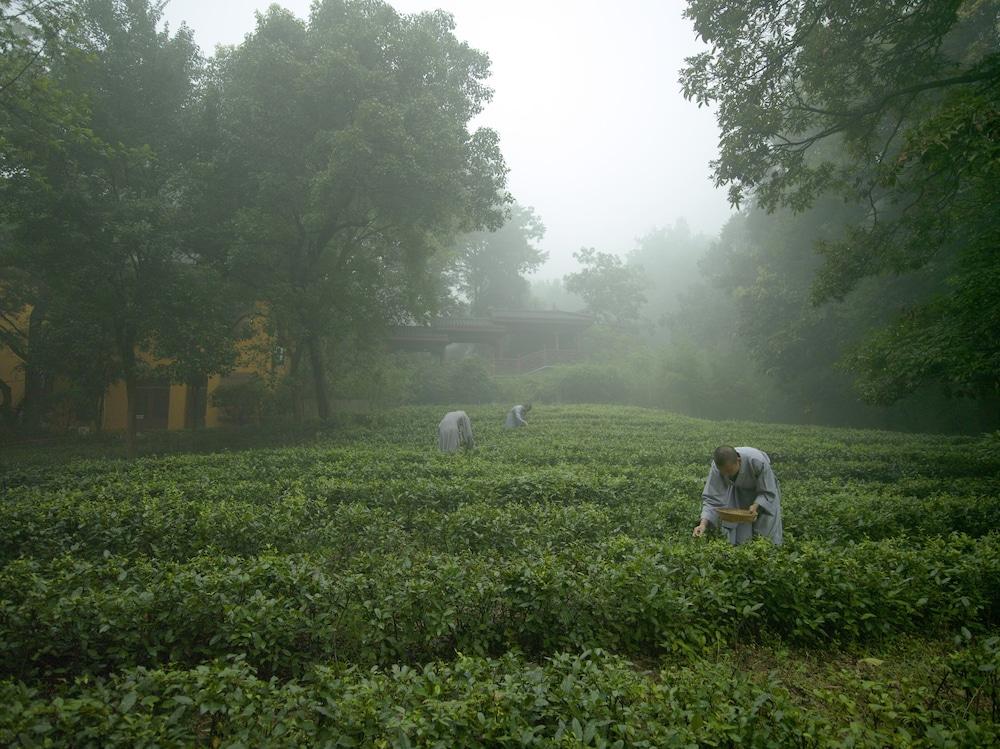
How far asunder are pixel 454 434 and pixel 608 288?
36.9m

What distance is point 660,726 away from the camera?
263cm

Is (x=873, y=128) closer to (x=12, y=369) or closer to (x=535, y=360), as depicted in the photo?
(x=535, y=360)

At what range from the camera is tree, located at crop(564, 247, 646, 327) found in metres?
46.8

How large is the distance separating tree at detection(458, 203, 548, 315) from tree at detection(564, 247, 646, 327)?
14.8 feet

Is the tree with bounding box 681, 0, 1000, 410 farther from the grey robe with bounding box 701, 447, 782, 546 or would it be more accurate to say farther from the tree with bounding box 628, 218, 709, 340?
the tree with bounding box 628, 218, 709, 340

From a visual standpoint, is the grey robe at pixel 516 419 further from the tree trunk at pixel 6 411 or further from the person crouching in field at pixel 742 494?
the tree trunk at pixel 6 411

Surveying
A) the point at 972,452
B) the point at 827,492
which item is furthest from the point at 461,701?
the point at 972,452

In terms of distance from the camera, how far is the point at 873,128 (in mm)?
10805

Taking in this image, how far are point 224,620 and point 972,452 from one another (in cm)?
1421

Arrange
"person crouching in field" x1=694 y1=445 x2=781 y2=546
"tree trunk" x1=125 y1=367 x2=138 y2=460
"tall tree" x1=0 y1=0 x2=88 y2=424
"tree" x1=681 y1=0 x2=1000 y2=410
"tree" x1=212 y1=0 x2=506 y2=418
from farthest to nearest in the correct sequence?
"tree" x1=212 y1=0 x2=506 y2=418 < "tree trunk" x1=125 y1=367 x2=138 y2=460 < "tall tree" x1=0 y1=0 x2=88 y2=424 < "tree" x1=681 y1=0 x2=1000 y2=410 < "person crouching in field" x1=694 y1=445 x2=781 y2=546

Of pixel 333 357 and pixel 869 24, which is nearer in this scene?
pixel 869 24

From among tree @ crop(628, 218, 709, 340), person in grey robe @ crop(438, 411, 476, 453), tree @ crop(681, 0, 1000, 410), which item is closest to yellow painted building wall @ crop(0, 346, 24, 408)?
person in grey robe @ crop(438, 411, 476, 453)

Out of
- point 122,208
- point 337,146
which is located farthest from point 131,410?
Result: point 337,146

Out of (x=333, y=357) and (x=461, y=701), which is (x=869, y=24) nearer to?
(x=461, y=701)
